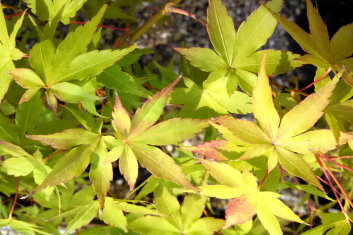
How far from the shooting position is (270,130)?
727mm

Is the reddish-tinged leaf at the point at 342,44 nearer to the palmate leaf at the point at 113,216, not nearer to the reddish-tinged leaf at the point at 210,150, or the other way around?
the reddish-tinged leaf at the point at 210,150

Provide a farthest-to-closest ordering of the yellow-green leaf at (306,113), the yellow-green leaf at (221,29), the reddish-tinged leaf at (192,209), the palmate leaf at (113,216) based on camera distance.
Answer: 1. the reddish-tinged leaf at (192,209)
2. the palmate leaf at (113,216)
3. the yellow-green leaf at (221,29)
4. the yellow-green leaf at (306,113)

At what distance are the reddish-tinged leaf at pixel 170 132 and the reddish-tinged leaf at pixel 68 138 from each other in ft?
0.29

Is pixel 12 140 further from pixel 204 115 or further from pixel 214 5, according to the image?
pixel 214 5

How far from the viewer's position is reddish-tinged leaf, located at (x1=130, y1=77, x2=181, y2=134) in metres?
0.75

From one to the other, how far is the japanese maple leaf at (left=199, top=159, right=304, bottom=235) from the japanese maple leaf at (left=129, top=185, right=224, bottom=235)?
0.74 feet

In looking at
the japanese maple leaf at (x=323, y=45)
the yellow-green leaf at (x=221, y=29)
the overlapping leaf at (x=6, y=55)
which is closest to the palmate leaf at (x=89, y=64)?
the overlapping leaf at (x=6, y=55)

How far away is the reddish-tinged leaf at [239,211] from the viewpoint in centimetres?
73

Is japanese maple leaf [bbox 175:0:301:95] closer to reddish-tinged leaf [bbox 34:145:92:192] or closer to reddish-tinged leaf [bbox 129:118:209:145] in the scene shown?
reddish-tinged leaf [bbox 129:118:209:145]

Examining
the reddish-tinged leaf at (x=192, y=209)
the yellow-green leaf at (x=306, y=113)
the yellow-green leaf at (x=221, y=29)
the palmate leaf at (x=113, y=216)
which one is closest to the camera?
the yellow-green leaf at (x=306, y=113)

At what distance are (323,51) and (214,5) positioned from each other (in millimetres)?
237

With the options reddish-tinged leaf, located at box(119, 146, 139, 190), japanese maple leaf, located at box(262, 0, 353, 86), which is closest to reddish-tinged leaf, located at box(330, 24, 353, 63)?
japanese maple leaf, located at box(262, 0, 353, 86)

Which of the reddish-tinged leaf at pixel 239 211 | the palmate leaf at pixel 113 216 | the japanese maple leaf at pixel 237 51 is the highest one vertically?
the japanese maple leaf at pixel 237 51

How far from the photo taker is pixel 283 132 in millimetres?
727
